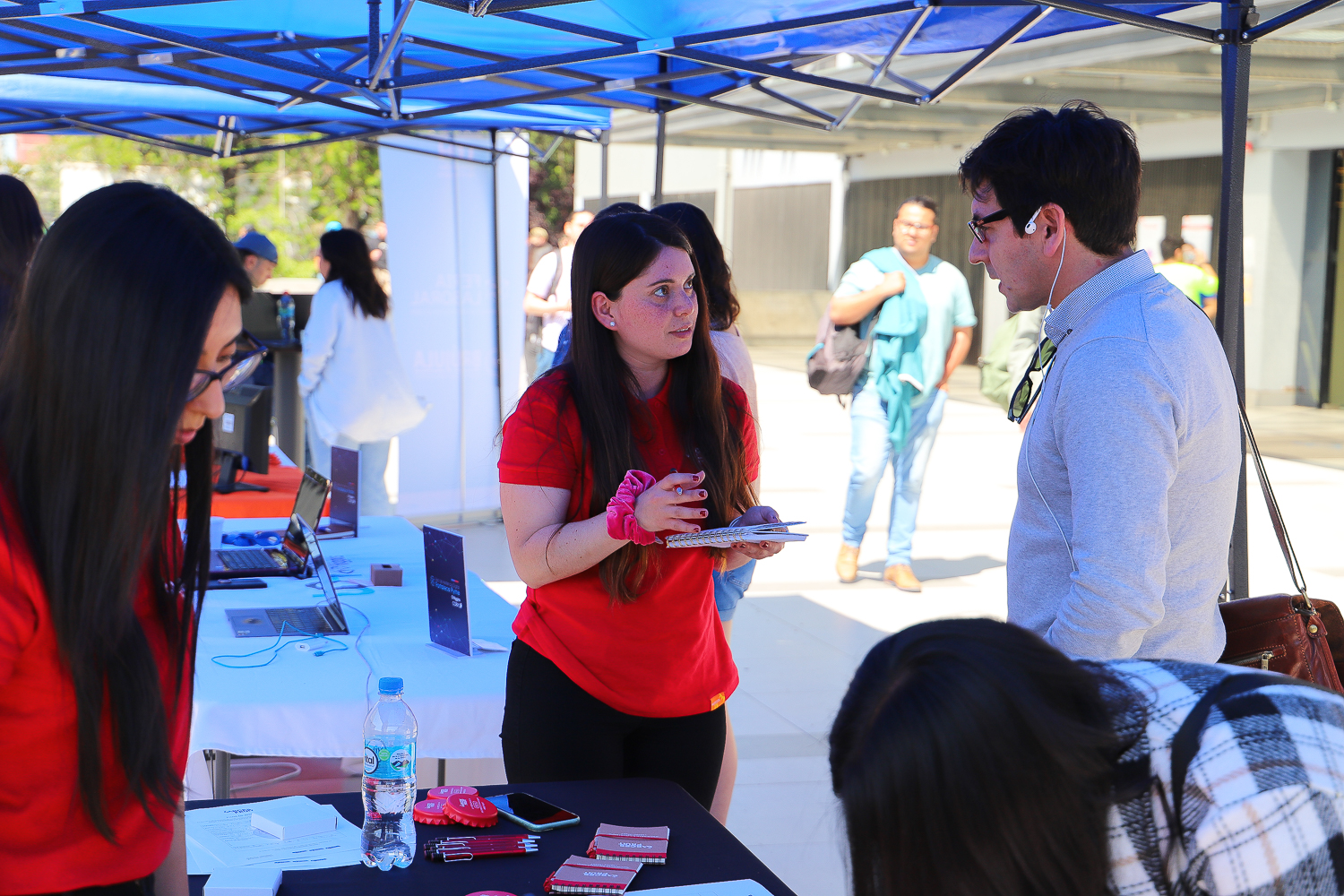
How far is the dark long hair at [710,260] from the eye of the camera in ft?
9.45

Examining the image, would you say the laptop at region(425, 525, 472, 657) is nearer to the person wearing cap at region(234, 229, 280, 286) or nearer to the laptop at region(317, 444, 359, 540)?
the laptop at region(317, 444, 359, 540)

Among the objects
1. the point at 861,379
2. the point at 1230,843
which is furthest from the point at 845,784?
the point at 861,379

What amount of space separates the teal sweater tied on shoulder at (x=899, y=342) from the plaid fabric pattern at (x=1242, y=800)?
14.3ft

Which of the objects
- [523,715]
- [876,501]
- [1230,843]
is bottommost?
[876,501]

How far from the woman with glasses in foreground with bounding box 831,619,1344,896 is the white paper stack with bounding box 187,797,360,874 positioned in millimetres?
946

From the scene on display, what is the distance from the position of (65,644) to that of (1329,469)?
9790 mm

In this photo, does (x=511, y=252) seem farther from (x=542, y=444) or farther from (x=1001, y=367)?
(x=542, y=444)

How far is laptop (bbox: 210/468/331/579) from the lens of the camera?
339 centimetres

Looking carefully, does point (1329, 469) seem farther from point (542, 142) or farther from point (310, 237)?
point (542, 142)

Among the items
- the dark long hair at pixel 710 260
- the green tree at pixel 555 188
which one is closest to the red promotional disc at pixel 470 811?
the dark long hair at pixel 710 260

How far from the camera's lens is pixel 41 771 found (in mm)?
1085

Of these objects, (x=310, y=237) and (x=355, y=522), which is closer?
(x=355, y=522)

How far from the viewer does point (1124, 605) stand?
5.05 ft

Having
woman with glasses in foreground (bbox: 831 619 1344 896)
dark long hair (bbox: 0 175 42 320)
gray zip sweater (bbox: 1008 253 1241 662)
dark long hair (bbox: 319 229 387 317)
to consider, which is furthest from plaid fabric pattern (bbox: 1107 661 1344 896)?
dark long hair (bbox: 319 229 387 317)
